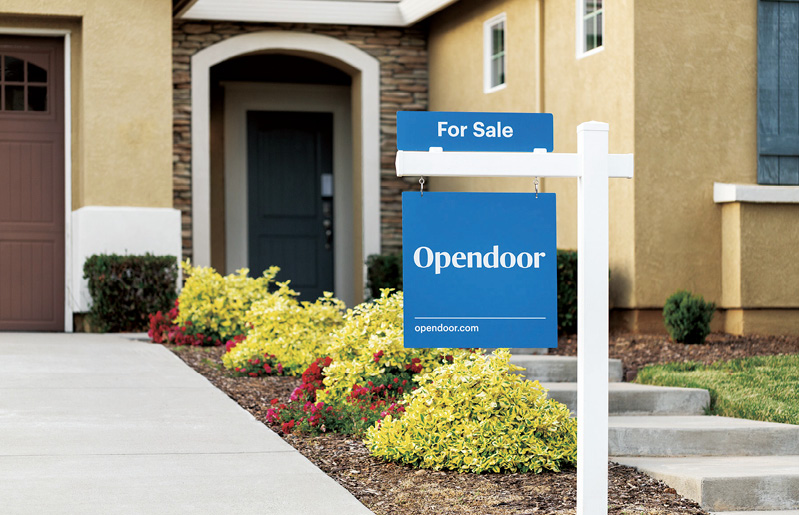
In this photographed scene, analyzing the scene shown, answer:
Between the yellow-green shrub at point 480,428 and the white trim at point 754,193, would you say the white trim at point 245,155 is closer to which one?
the white trim at point 754,193

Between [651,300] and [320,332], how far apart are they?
3.39 meters

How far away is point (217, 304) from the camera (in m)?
9.56

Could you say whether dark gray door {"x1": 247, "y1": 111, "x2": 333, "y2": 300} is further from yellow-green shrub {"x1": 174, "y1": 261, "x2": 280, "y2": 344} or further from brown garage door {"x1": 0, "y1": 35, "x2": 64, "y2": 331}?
yellow-green shrub {"x1": 174, "y1": 261, "x2": 280, "y2": 344}

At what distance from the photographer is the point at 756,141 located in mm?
10031

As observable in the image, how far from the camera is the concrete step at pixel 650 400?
662cm

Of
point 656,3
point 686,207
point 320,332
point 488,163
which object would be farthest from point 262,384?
point 656,3

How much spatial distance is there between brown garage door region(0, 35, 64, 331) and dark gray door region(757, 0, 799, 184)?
7.39m

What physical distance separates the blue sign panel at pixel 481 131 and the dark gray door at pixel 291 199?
10.5 meters

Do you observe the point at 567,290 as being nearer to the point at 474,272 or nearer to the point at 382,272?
the point at 382,272

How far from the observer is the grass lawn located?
21.3 feet

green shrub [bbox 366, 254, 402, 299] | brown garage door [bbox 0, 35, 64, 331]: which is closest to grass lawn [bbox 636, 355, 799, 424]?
green shrub [bbox 366, 254, 402, 299]

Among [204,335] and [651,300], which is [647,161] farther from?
[204,335]

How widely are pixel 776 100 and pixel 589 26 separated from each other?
1981 millimetres

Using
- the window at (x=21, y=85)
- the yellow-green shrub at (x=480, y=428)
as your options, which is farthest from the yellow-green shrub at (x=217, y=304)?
the yellow-green shrub at (x=480, y=428)
